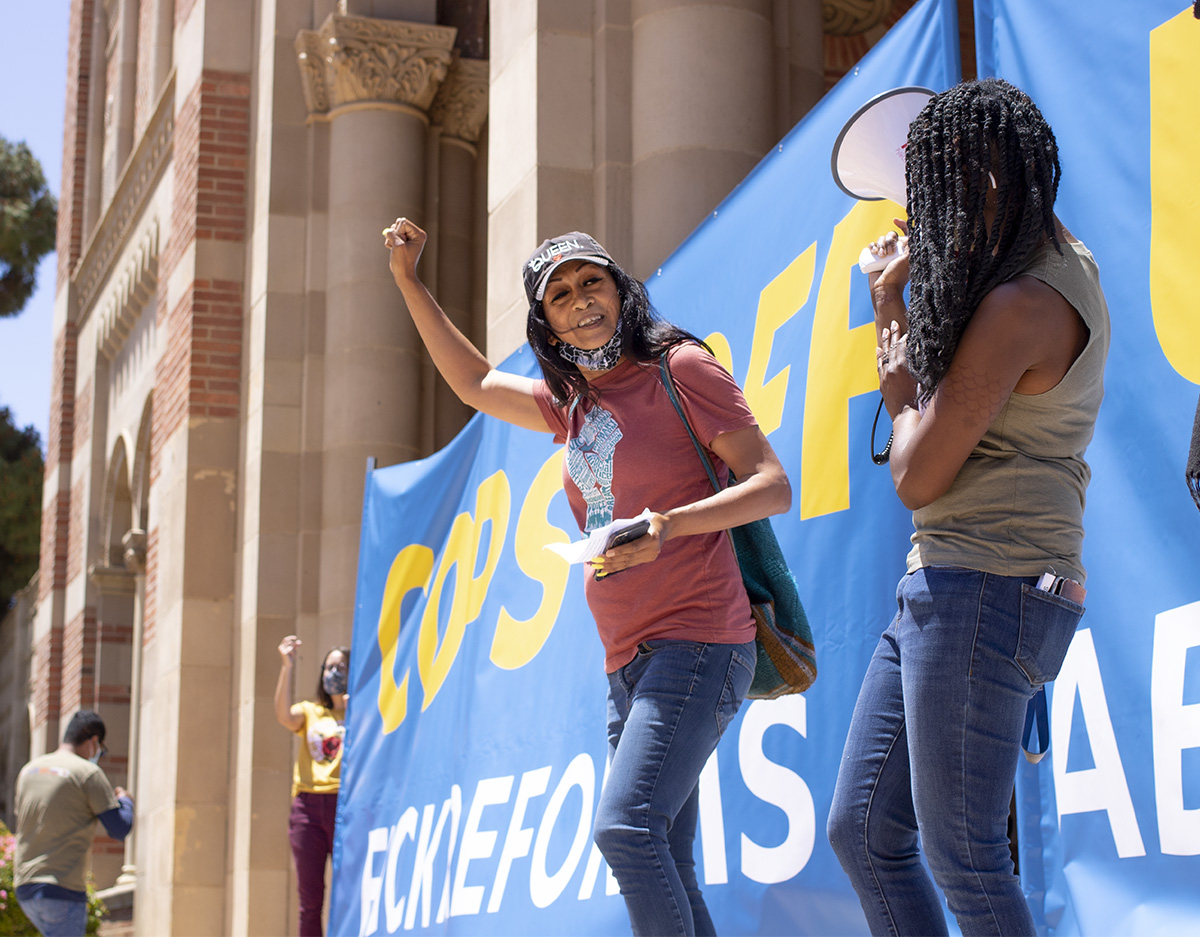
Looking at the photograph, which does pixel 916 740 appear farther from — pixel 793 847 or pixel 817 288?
pixel 817 288

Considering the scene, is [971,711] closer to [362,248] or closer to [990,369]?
[990,369]

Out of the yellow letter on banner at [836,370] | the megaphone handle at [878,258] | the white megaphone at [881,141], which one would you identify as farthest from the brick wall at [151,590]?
the megaphone handle at [878,258]

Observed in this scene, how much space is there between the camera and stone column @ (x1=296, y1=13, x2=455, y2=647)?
35.4 feet

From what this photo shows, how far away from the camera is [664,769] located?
303cm

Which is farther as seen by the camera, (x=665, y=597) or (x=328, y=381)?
(x=328, y=381)

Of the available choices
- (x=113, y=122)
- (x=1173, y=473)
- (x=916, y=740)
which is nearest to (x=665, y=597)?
(x=916, y=740)

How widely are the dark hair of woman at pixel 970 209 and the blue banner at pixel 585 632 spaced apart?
1.25 metres

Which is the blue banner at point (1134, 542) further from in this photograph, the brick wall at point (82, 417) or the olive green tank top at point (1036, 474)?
the brick wall at point (82, 417)

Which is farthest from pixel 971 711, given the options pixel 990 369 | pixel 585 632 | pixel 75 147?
pixel 75 147

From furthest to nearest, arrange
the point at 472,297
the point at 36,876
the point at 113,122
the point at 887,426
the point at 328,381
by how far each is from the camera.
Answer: the point at 113,122, the point at 472,297, the point at 328,381, the point at 36,876, the point at 887,426

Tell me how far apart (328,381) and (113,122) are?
367 inches

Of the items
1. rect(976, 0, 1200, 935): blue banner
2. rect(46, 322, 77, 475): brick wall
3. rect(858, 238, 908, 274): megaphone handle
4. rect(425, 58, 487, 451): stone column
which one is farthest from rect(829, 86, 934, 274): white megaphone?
rect(46, 322, 77, 475): brick wall

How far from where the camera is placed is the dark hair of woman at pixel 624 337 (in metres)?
3.45

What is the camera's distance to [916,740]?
2514mm
